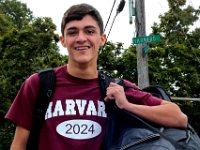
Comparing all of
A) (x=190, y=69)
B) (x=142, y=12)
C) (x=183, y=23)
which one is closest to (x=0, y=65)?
(x=190, y=69)

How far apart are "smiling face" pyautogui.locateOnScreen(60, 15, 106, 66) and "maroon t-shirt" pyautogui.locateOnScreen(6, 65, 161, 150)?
0.13m

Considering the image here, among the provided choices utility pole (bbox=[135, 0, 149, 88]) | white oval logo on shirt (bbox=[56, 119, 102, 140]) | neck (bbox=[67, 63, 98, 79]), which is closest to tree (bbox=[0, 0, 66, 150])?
utility pole (bbox=[135, 0, 149, 88])

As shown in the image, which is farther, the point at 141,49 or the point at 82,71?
the point at 141,49

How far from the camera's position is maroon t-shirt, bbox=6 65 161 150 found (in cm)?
198

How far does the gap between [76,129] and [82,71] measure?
0.95ft

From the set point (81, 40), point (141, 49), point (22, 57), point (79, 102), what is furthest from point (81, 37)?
point (22, 57)

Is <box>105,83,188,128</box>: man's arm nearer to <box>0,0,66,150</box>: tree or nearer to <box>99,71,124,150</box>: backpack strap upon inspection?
<box>99,71,124,150</box>: backpack strap

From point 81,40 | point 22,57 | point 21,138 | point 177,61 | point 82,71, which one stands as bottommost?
point 177,61

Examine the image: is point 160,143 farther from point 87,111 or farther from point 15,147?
point 15,147

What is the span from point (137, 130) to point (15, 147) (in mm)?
564

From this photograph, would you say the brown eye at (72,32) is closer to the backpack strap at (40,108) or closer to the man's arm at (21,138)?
the backpack strap at (40,108)

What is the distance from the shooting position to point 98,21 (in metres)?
2.16

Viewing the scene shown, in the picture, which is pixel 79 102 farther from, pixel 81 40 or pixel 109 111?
pixel 81 40

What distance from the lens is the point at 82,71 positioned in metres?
2.12
